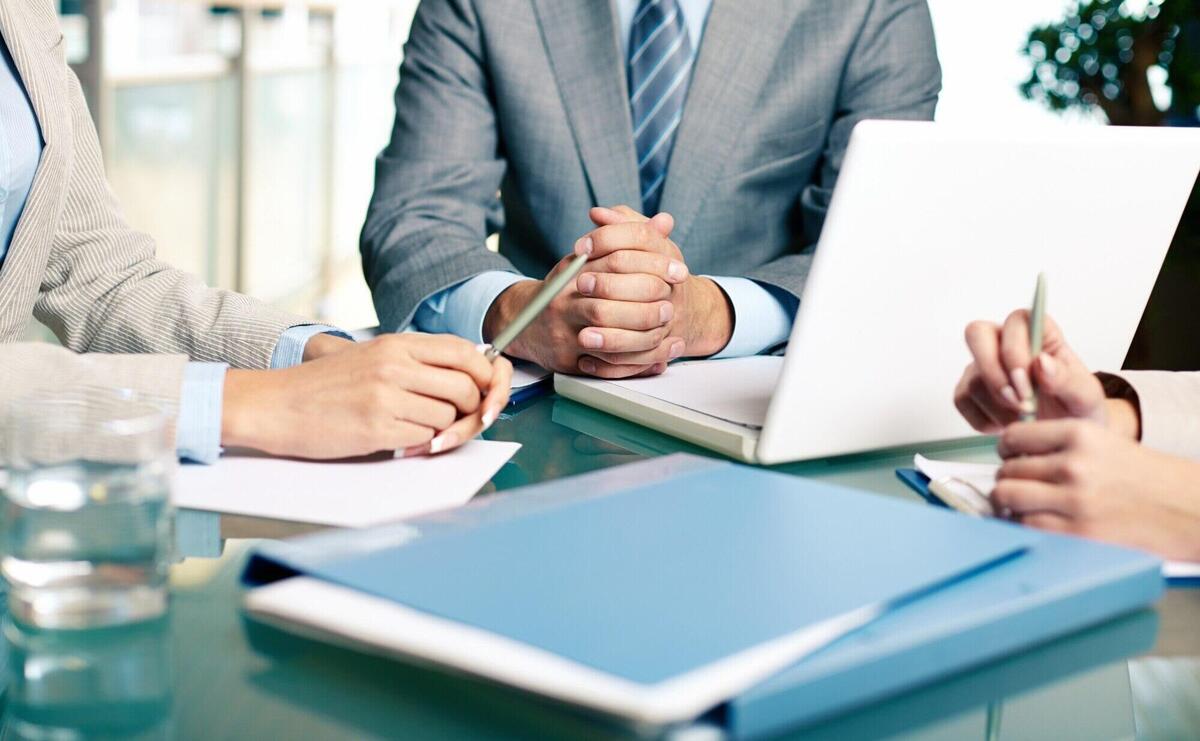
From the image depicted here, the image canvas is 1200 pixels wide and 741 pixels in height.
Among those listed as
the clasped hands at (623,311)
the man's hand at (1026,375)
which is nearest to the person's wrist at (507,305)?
the clasped hands at (623,311)

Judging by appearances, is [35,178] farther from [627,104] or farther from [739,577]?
[739,577]

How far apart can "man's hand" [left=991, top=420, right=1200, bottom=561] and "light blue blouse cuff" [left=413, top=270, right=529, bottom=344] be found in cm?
77

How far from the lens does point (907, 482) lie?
96cm

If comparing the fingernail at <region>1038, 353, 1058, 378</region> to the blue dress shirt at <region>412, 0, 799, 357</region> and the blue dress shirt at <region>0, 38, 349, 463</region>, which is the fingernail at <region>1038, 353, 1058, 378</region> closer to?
the blue dress shirt at <region>412, 0, 799, 357</region>

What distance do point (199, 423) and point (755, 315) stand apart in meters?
0.69

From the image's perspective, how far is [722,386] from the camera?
3.96 ft

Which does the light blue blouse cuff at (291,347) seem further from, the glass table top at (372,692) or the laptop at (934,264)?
the glass table top at (372,692)

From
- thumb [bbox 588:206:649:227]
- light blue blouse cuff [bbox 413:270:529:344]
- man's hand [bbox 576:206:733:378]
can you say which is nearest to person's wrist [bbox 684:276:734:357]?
man's hand [bbox 576:206:733:378]

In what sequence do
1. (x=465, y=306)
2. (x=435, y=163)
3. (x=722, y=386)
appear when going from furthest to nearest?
(x=435, y=163)
(x=465, y=306)
(x=722, y=386)

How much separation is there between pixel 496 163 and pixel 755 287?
488 millimetres

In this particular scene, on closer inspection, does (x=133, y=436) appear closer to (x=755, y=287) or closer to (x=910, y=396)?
(x=910, y=396)

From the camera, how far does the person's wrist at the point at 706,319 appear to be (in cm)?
135

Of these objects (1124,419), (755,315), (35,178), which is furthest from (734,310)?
(35,178)

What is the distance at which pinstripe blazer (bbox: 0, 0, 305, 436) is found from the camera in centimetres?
124
